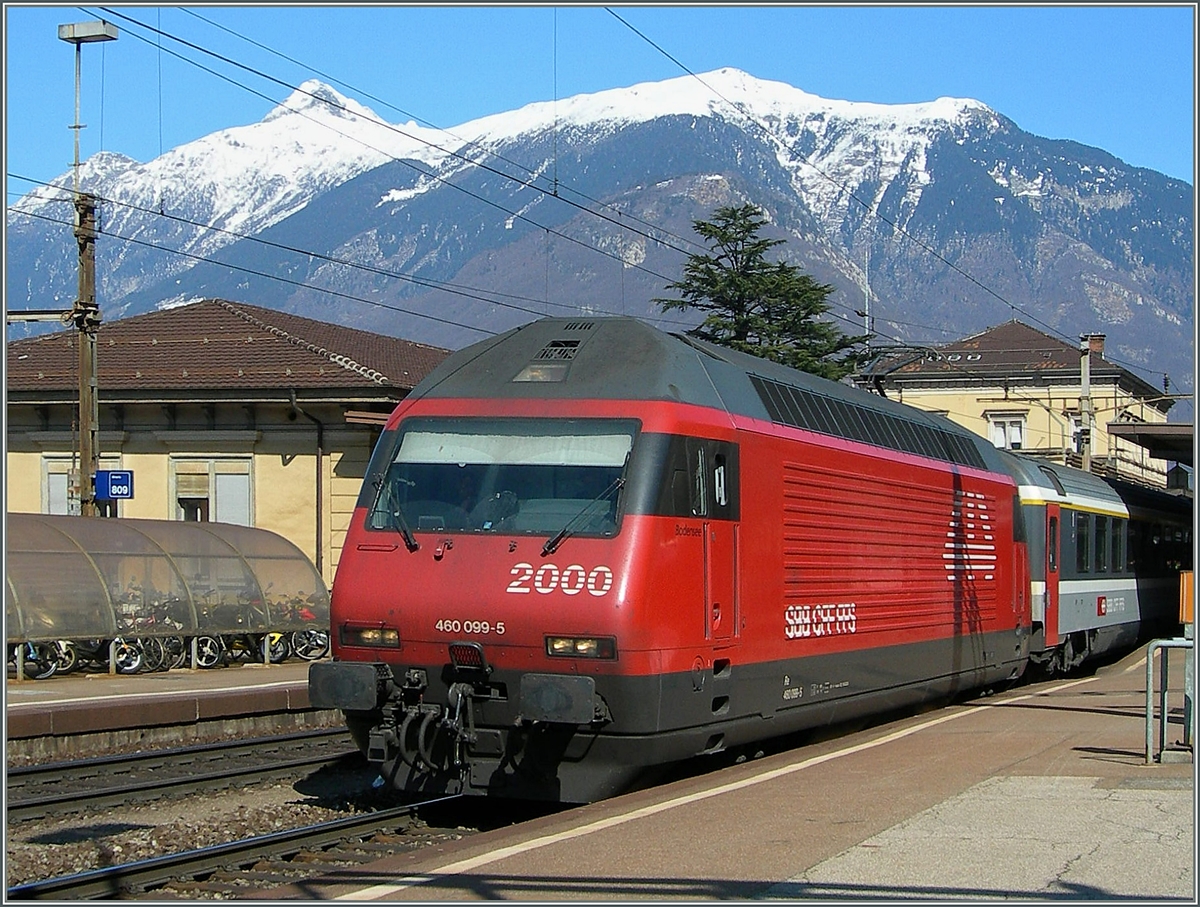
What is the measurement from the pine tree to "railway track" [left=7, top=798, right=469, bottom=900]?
129 feet

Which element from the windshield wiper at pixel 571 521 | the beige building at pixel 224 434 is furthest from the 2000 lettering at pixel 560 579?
the beige building at pixel 224 434

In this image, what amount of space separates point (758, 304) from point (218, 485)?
24.7 meters

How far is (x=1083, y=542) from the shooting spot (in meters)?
26.3

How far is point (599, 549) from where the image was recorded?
1142cm

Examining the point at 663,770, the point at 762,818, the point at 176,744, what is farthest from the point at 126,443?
the point at 762,818

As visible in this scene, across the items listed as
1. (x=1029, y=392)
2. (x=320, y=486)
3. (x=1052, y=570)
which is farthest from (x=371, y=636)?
(x=1029, y=392)

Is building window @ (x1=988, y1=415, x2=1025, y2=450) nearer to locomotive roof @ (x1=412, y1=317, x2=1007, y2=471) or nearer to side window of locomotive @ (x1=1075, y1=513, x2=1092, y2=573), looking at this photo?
side window of locomotive @ (x1=1075, y1=513, x2=1092, y2=573)

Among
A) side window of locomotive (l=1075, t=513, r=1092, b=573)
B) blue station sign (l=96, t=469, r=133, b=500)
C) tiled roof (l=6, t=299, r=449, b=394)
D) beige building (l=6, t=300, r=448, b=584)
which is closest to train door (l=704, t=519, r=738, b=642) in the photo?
side window of locomotive (l=1075, t=513, r=1092, b=573)

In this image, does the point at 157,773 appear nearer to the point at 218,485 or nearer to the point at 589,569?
the point at 589,569

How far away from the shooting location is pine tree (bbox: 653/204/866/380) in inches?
2026

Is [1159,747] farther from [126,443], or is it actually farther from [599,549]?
[126,443]

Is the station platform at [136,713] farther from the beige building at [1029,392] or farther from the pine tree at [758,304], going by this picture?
the beige building at [1029,392]

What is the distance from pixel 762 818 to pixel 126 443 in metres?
25.2

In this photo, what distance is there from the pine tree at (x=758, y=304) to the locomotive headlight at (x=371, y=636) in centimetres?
3869
